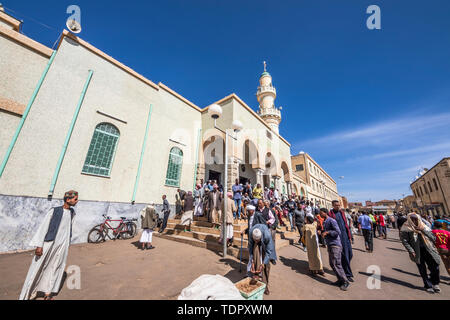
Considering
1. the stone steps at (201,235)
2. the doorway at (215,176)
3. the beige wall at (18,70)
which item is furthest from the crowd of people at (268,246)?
the doorway at (215,176)

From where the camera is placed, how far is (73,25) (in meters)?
7.27

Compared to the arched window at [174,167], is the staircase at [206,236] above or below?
below

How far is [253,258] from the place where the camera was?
354cm

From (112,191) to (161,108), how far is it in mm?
5404

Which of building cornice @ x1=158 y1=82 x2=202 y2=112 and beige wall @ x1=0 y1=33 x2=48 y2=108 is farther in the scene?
building cornice @ x1=158 y1=82 x2=202 y2=112

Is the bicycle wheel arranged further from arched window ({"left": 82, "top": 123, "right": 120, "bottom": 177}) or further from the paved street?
arched window ({"left": 82, "top": 123, "right": 120, "bottom": 177})

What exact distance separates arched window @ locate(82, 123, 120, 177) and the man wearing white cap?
7.43m

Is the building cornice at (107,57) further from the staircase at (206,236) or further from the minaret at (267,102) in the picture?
the minaret at (267,102)

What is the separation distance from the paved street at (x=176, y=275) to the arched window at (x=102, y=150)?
3068 millimetres

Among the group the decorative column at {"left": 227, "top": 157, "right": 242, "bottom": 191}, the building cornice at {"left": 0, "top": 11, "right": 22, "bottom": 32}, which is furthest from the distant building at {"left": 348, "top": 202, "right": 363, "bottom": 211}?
the building cornice at {"left": 0, "top": 11, "right": 22, "bottom": 32}

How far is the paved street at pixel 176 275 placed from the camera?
321 cm

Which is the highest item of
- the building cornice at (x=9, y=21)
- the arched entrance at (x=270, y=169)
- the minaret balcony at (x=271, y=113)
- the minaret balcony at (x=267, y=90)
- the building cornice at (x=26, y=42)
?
the minaret balcony at (x=267, y=90)

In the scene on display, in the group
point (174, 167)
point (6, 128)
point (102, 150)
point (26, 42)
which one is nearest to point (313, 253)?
point (174, 167)

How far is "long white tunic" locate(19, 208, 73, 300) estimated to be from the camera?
2.75 m
